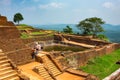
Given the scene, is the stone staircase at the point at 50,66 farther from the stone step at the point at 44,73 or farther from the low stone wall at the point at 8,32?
the low stone wall at the point at 8,32

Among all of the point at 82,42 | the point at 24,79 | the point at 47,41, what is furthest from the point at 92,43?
the point at 24,79

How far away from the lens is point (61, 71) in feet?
48.8

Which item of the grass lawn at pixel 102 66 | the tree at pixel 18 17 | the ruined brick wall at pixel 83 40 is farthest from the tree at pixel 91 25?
the grass lawn at pixel 102 66

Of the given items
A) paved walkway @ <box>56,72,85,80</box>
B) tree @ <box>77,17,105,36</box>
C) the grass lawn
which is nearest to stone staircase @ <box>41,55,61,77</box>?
paved walkway @ <box>56,72,85,80</box>

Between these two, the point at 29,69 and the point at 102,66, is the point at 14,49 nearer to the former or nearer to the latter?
the point at 29,69

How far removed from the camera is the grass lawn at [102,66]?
16.1 meters

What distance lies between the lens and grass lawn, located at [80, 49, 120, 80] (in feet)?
52.9

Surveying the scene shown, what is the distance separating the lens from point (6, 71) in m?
9.75

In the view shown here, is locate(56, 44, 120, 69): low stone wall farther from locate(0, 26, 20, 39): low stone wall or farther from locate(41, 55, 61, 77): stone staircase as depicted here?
locate(0, 26, 20, 39): low stone wall

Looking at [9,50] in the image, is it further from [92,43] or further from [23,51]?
[92,43]

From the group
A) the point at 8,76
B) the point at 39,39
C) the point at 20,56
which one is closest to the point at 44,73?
the point at 20,56

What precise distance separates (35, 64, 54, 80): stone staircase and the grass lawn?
14.0 feet

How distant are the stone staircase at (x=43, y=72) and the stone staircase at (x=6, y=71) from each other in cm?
280

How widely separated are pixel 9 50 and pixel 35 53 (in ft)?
6.35
